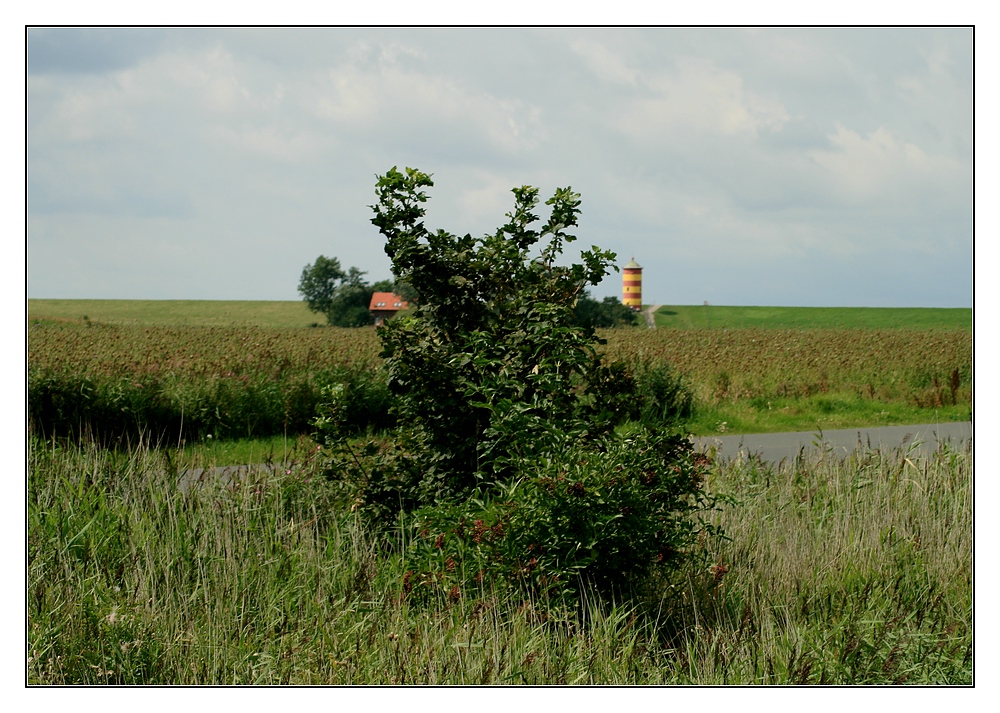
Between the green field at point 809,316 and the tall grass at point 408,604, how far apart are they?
54.8 m

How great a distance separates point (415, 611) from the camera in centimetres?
380

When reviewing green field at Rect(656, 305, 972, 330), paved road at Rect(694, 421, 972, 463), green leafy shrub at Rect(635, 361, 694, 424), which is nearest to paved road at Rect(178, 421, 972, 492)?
paved road at Rect(694, 421, 972, 463)

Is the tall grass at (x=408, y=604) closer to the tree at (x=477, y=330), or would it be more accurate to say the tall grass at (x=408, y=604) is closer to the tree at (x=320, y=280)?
the tree at (x=477, y=330)

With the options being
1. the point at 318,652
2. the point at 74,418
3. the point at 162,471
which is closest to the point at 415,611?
the point at 318,652

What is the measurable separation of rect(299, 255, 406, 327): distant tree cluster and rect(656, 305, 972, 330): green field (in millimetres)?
21205

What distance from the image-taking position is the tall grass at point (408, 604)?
10.8 feet

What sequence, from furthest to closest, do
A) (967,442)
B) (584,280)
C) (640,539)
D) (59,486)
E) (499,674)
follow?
1. (967,442)
2. (59,486)
3. (584,280)
4. (640,539)
5. (499,674)

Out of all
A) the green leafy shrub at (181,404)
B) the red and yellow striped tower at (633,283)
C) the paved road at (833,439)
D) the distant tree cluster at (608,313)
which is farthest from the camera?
the red and yellow striped tower at (633,283)

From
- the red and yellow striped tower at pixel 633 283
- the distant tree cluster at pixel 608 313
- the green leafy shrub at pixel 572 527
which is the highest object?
the red and yellow striped tower at pixel 633 283

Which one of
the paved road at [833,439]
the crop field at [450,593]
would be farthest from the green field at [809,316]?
the crop field at [450,593]

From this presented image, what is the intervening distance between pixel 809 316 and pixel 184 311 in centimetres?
5716

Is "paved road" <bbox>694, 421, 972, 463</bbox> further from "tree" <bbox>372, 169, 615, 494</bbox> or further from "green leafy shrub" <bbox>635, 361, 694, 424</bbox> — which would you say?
"tree" <bbox>372, 169, 615, 494</bbox>

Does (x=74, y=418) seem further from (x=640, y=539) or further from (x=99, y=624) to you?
(x=640, y=539)

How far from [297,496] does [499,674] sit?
2.68m
